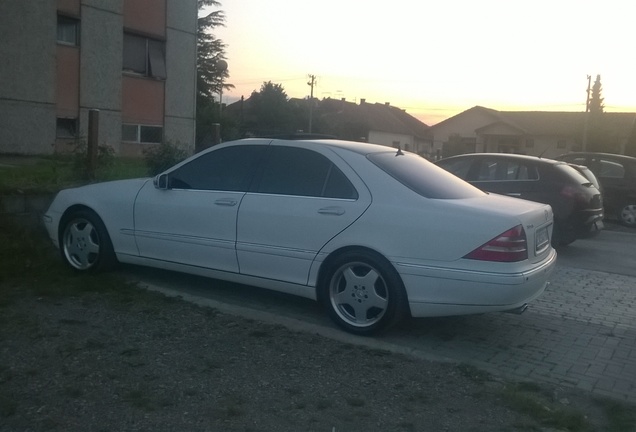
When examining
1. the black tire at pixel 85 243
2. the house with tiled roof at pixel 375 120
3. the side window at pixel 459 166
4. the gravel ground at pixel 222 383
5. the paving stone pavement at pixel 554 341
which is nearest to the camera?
the gravel ground at pixel 222 383

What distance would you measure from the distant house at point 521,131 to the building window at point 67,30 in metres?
33.9

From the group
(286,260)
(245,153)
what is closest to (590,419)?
(286,260)

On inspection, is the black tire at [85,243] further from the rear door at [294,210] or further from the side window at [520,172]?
the side window at [520,172]

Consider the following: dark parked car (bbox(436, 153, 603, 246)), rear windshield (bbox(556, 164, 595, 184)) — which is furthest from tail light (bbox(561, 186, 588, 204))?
rear windshield (bbox(556, 164, 595, 184))

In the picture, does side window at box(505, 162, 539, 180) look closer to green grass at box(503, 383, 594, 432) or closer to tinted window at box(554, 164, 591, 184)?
tinted window at box(554, 164, 591, 184)

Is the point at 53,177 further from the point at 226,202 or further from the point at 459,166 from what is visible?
the point at 459,166

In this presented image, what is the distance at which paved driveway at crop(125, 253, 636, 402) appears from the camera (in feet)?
18.4

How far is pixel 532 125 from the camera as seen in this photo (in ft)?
204

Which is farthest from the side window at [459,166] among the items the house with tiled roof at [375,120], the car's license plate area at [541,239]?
the house with tiled roof at [375,120]

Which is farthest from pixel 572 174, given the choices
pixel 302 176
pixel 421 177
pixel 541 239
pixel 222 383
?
pixel 222 383

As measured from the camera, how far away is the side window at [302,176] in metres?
6.46

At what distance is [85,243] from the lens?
7.73 metres

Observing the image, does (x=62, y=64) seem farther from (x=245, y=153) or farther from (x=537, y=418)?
(x=537, y=418)

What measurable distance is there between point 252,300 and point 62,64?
17567mm
